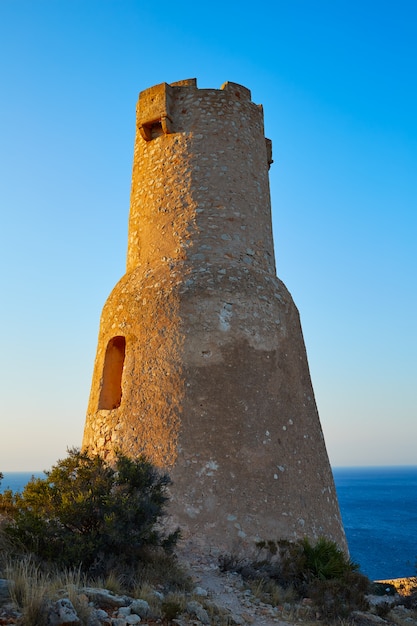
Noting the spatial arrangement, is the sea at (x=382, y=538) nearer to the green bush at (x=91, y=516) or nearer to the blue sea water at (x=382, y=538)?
the blue sea water at (x=382, y=538)

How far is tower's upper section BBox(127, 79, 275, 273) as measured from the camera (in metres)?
8.76

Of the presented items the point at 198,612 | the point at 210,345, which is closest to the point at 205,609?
the point at 198,612

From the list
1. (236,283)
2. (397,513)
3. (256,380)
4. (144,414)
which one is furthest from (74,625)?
(397,513)

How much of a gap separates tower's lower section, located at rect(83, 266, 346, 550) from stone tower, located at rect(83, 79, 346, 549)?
18 mm

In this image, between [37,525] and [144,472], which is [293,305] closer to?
[144,472]

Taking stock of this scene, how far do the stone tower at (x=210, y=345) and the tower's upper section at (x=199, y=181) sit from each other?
0.08ft

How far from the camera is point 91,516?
561 centimetres

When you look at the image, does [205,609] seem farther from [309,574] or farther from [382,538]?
[382,538]

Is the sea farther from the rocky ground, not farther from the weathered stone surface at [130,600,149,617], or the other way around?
the weathered stone surface at [130,600,149,617]

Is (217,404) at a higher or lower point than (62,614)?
higher

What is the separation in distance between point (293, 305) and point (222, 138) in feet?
10.7

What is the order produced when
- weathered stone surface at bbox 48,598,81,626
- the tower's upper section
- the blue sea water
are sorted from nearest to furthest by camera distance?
weathered stone surface at bbox 48,598,81,626 < the tower's upper section < the blue sea water

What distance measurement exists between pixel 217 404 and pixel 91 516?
8.28 ft

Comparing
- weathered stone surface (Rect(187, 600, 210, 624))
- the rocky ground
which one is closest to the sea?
the rocky ground
